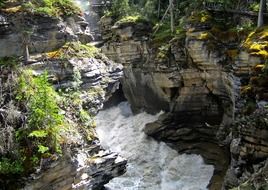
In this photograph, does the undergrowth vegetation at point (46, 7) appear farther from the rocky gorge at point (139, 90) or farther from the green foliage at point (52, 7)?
the rocky gorge at point (139, 90)

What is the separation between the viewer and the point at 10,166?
610 inches

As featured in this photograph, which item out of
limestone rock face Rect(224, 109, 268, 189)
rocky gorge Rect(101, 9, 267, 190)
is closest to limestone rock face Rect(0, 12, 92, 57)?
limestone rock face Rect(224, 109, 268, 189)

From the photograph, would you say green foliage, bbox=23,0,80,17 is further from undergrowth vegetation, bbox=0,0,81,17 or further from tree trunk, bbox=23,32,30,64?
tree trunk, bbox=23,32,30,64

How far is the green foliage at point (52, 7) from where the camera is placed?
20.1m

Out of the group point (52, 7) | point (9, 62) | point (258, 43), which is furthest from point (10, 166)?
point (258, 43)

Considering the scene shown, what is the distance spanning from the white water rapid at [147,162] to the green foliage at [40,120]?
32.6ft

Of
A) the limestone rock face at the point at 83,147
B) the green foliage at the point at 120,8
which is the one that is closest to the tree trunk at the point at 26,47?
the limestone rock face at the point at 83,147

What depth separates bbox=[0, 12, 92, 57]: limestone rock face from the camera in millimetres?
19297

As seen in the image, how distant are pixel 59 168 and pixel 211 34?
60.1 feet

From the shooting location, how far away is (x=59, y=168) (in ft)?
54.4

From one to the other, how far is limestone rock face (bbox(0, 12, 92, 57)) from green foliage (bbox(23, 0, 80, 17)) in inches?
12.3

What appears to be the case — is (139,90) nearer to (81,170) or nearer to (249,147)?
(249,147)

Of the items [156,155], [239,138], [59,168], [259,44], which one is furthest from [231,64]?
[59,168]

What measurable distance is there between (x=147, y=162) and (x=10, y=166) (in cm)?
1683
